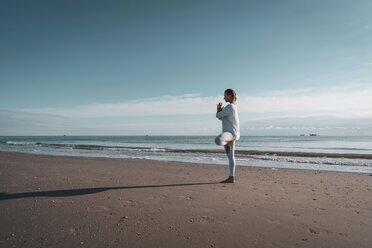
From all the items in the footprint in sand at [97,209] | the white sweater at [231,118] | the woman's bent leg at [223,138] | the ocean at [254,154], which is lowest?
the ocean at [254,154]

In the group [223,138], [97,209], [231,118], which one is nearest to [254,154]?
[231,118]

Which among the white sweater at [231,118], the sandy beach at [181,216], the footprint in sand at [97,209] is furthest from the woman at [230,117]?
the footprint in sand at [97,209]

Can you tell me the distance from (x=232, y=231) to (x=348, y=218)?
201 centimetres

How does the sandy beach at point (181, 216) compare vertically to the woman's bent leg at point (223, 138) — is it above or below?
below

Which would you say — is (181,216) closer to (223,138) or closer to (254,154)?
(223,138)

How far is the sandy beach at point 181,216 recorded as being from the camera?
261 centimetres

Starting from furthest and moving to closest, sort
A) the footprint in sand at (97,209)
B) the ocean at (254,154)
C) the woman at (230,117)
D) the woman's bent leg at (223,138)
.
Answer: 1. the ocean at (254,154)
2. the woman at (230,117)
3. the woman's bent leg at (223,138)
4. the footprint in sand at (97,209)

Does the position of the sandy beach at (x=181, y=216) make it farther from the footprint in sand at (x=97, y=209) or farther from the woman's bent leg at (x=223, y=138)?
the woman's bent leg at (x=223, y=138)

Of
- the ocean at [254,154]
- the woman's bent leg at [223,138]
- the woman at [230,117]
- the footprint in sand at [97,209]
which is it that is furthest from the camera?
the ocean at [254,154]

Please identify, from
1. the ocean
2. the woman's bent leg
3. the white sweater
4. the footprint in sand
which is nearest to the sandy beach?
the footprint in sand

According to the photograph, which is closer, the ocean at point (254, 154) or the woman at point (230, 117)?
the woman at point (230, 117)

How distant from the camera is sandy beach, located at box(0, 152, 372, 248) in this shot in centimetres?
261

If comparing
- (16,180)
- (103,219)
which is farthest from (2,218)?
(16,180)

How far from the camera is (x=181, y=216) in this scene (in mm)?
3361
